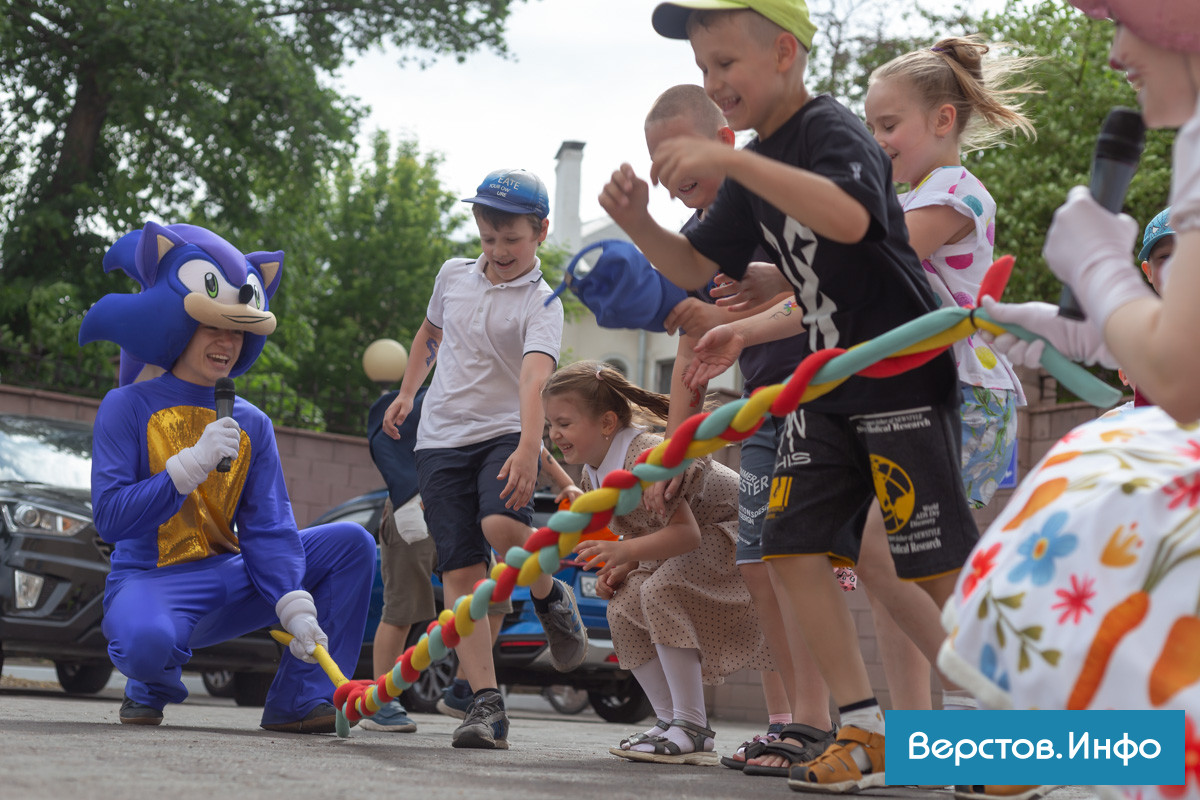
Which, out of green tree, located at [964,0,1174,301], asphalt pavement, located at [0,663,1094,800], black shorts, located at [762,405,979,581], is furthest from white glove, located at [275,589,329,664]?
green tree, located at [964,0,1174,301]

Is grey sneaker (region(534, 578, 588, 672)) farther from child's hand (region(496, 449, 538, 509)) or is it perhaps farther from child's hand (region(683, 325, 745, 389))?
child's hand (region(683, 325, 745, 389))

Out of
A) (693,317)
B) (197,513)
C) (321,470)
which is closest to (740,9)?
(693,317)

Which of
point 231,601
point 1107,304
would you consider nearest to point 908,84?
point 1107,304

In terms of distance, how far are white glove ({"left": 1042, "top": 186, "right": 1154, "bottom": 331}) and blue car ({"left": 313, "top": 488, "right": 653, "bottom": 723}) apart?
5363 mm

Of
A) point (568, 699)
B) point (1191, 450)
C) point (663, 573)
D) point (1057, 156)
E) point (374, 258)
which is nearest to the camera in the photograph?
point (1191, 450)

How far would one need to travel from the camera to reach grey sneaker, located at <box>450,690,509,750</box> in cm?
377

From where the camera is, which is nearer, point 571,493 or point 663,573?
point 663,573

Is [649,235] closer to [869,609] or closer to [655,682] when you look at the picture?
[655,682]

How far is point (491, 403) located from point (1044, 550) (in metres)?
2.85

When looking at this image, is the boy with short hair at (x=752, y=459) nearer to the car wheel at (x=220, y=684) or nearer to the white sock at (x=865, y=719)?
the white sock at (x=865, y=719)

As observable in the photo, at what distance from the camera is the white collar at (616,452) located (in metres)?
4.32

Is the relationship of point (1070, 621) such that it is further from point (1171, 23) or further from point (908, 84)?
point (908, 84)

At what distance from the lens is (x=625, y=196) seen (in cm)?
282

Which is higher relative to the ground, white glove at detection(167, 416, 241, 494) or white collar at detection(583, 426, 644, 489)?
white collar at detection(583, 426, 644, 489)
